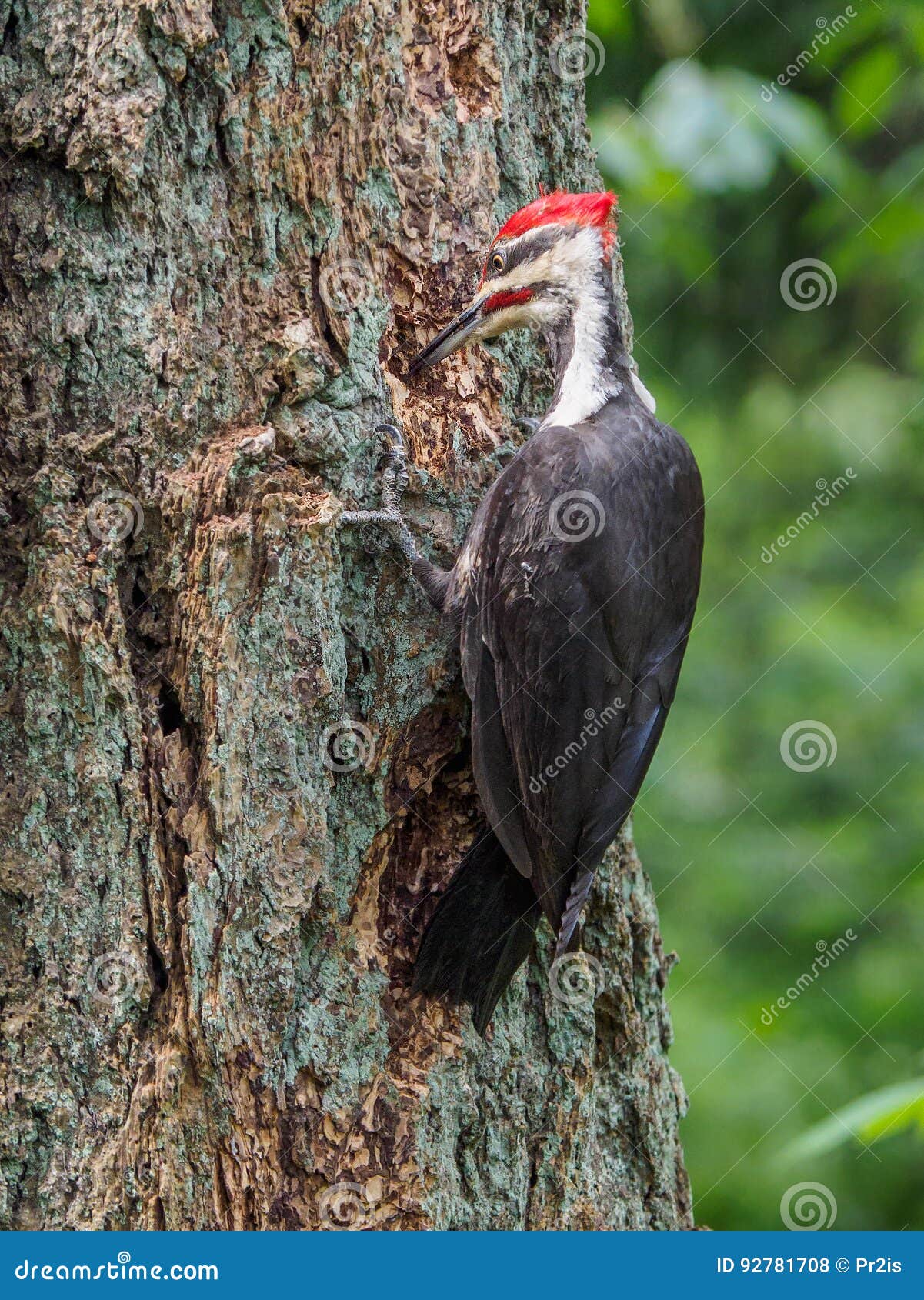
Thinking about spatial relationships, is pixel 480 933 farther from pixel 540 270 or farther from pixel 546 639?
pixel 540 270

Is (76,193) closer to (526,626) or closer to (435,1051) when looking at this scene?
(526,626)

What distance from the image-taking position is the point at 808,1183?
3.54 m

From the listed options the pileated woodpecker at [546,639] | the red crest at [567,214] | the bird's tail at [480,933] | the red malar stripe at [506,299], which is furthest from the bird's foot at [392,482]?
the bird's tail at [480,933]

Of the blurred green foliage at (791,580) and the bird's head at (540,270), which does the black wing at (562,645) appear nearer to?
the bird's head at (540,270)

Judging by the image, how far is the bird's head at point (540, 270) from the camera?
Answer: 2.01m

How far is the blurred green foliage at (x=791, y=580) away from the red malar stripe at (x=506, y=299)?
1.34 metres

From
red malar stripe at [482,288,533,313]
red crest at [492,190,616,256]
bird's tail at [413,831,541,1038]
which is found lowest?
bird's tail at [413,831,541,1038]

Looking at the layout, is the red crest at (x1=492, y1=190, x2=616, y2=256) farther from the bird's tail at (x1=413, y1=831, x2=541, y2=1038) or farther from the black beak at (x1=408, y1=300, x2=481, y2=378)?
the bird's tail at (x1=413, y1=831, x2=541, y2=1038)

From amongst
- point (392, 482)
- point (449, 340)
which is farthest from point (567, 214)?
point (392, 482)

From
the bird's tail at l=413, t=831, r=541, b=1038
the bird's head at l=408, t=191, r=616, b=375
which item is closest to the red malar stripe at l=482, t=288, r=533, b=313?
the bird's head at l=408, t=191, r=616, b=375

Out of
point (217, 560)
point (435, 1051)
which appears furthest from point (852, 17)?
point (435, 1051)

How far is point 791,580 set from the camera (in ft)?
13.9

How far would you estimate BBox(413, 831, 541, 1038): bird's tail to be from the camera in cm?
190

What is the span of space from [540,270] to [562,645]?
0.65 m
